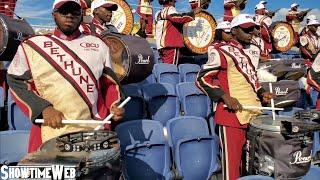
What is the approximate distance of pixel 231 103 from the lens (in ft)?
10.6

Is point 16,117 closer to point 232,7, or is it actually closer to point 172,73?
point 172,73

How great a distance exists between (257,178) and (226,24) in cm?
235

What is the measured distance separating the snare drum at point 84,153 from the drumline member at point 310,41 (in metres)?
7.12

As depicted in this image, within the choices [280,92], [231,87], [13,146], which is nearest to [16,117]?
[13,146]

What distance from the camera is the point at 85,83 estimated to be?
2.35 m

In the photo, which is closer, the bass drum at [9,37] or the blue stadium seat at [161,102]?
the bass drum at [9,37]

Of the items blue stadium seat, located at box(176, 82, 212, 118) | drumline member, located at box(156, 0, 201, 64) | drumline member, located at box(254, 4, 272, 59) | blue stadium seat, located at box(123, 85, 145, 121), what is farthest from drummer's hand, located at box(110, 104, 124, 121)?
drumline member, located at box(254, 4, 272, 59)

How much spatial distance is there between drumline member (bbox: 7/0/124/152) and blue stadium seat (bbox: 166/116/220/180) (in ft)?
4.46

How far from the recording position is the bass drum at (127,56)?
347 centimetres

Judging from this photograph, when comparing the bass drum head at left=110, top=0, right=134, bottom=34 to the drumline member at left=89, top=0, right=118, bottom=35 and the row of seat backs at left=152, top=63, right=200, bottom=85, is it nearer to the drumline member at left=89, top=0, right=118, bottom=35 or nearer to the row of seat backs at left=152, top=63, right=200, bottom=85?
the row of seat backs at left=152, top=63, right=200, bottom=85

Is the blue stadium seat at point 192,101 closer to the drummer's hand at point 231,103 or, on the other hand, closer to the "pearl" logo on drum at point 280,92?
the "pearl" logo on drum at point 280,92

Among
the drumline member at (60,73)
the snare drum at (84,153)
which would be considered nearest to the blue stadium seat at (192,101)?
the drumline member at (60,73)

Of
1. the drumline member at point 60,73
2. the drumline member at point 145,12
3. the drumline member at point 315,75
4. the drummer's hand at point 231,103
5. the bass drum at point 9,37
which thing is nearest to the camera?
the drumline member at point 60,73

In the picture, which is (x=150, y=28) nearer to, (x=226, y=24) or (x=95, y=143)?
(x=226, y=24)
